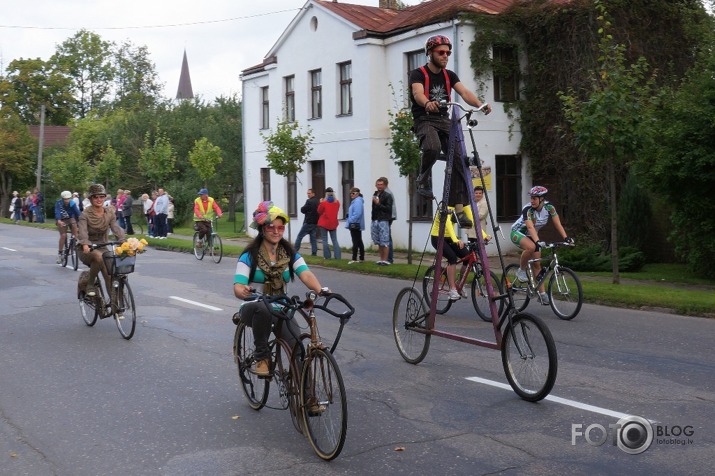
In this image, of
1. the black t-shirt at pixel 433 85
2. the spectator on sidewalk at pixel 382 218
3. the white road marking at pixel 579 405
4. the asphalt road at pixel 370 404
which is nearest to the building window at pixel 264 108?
the spectator on sidewalk at pixel 382 218

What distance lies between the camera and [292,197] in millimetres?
34375

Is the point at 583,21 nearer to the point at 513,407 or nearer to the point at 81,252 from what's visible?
the point at 81,252

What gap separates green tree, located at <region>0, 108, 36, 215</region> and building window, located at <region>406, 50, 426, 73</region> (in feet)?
144

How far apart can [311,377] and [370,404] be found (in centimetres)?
162

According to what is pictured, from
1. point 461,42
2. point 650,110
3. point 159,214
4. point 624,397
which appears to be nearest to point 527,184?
point 461,42

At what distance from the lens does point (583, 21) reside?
82.5 ft

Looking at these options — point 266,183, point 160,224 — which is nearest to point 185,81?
point 266,183

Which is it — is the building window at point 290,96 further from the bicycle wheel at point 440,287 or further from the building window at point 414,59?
the bicycle wheel at point 440,287

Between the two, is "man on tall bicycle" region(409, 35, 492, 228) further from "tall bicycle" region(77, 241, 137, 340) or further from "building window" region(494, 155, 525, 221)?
"building window" region(494, 155, 525, 221)

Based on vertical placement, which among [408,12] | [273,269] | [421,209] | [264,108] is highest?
[408,12]

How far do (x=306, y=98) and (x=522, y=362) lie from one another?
26260 millimetres

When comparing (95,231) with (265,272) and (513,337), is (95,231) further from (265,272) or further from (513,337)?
(513,337)

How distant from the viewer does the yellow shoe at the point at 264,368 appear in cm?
666

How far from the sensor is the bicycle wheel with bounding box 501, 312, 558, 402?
6.92 metres
